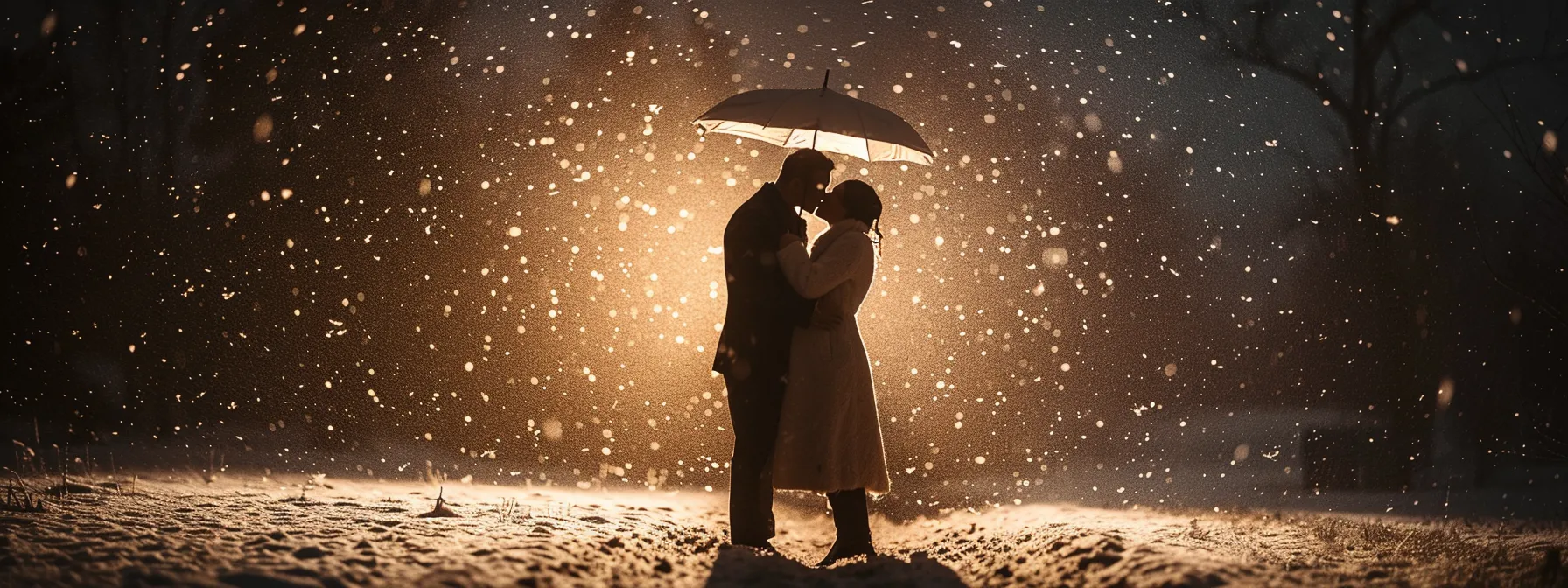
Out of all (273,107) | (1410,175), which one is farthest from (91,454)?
(1410,175)

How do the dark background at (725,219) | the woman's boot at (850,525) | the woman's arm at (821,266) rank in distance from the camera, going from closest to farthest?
the woman's arm at (821,266)
the woman's boot at (850,525)
the dark background at (725,219)

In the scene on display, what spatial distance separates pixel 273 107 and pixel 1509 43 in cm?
986

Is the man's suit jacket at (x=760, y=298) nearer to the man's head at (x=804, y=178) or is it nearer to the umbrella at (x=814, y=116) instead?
the man's head at (x=804, y=178)

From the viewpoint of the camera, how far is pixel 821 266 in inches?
200

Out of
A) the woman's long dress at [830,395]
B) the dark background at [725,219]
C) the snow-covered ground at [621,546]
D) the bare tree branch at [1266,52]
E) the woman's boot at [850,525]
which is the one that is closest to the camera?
the snow-covered ground at [621,546]

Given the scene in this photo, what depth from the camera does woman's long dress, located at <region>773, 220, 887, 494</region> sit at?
204 inches

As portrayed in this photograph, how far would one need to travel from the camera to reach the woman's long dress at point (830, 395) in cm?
517

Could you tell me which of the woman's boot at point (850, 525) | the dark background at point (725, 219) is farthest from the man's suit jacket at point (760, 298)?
the dark background at point (725, 219)

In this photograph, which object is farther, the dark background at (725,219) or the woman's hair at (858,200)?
the dark background at (725,219)

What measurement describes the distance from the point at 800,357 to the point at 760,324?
0.24 m

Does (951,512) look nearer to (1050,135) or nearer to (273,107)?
(1050,135)

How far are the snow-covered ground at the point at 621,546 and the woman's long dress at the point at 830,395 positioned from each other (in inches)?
15.7

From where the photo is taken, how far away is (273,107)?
967 cm

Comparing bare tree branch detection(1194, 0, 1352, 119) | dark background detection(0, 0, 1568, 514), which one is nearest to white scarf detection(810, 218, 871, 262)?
dark background detection(0, 0, 1568, 514)
